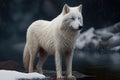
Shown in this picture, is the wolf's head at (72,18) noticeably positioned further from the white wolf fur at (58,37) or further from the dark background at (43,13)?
the dark background at (43,13)

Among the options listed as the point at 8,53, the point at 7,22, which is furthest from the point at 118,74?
the point at 7,22

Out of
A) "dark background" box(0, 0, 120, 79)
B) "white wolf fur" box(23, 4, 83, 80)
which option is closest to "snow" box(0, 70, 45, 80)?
"white wolf fur" box(23, 4, 83, 80)

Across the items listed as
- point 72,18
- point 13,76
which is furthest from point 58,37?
point 13,76

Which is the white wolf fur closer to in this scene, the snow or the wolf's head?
the wolf's head

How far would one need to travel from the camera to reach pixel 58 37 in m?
9.34

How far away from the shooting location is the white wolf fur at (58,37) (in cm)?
902

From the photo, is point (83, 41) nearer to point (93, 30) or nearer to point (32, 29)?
point (93, 30)

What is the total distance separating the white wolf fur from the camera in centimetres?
902

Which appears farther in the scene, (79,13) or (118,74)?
(118,74)

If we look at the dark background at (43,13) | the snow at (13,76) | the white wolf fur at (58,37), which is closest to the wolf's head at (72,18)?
the white wolf fur at (58,37)

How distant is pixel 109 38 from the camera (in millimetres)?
16406

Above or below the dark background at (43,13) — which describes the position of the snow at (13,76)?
below

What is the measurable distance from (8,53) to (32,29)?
16.7 ft

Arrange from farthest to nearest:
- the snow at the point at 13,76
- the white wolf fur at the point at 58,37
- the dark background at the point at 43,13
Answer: the dark background at the point at 43,13 < the white wolf fur at the point at 58,37 < the snow at the point at 13,76
